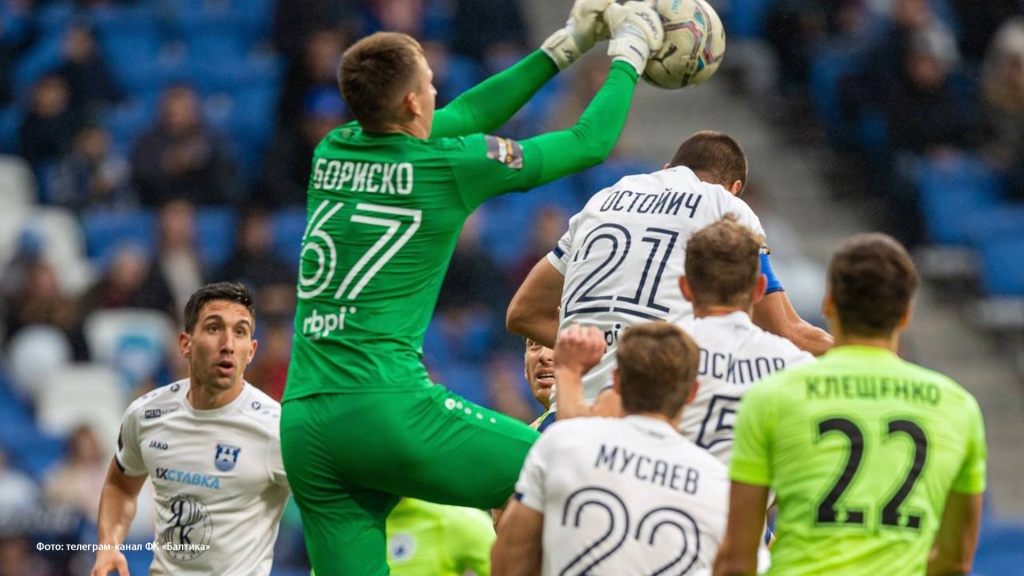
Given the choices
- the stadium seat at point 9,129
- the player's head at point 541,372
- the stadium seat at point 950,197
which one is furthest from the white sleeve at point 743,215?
the stadium seat at point 9,129

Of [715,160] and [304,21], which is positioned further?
[304,21]

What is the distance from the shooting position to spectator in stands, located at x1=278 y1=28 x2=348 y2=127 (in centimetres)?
1491

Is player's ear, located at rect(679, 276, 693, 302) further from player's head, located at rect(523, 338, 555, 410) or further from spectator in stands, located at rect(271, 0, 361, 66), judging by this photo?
spectator in stands, located at rect(271, 0, 361, 66)

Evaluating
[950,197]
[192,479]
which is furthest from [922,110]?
[192,479]

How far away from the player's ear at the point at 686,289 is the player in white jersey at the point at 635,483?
0.50 m

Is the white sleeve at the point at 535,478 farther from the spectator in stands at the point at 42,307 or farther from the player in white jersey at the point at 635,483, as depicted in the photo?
the spectator in stands at the point at 42,307

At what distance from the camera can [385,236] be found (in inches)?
221

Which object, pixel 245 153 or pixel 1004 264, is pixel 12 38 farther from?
pixel 1004 264

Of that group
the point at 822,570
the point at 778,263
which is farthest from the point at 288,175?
the point at 822,570

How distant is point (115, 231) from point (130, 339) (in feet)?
5.22

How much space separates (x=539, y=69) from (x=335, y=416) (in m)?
1.64

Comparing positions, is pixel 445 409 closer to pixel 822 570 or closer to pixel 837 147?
pixel 822 570

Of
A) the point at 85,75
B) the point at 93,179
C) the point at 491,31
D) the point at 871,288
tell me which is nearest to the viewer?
the point at 871,288

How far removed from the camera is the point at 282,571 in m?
10.6
